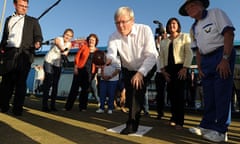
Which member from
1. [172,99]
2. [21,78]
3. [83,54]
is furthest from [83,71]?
[172,99]

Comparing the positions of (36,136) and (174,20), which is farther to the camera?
(174,20)

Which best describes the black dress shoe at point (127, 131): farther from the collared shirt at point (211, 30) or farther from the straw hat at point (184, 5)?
the straw hat at point (184, 5)

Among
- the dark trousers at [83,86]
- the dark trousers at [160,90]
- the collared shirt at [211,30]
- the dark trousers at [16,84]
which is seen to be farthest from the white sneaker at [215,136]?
the dark trousers at [83,86]

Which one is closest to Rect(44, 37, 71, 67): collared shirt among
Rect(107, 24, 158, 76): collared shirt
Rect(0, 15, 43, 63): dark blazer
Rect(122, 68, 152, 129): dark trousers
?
Rect(0, 15, 43, 63): dark blazer

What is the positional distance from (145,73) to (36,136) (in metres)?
1.35

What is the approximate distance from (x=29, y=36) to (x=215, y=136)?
3252 millimetres

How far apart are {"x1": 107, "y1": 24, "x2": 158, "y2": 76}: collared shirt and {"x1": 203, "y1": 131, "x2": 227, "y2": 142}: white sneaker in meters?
1.03

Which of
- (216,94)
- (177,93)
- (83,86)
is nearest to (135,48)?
→ (216,94)

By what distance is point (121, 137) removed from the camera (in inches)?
107

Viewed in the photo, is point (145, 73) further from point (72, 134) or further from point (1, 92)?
point (1, 92)

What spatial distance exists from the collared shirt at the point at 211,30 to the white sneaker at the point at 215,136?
3.24 feet

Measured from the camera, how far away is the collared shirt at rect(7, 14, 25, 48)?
4.10 metres

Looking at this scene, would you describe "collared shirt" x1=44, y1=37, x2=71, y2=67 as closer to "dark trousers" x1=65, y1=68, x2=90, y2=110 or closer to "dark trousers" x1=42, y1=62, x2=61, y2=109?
"dark trousers" x1=42, y1=62, x2=61, y2=109

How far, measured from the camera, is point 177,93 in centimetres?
384
